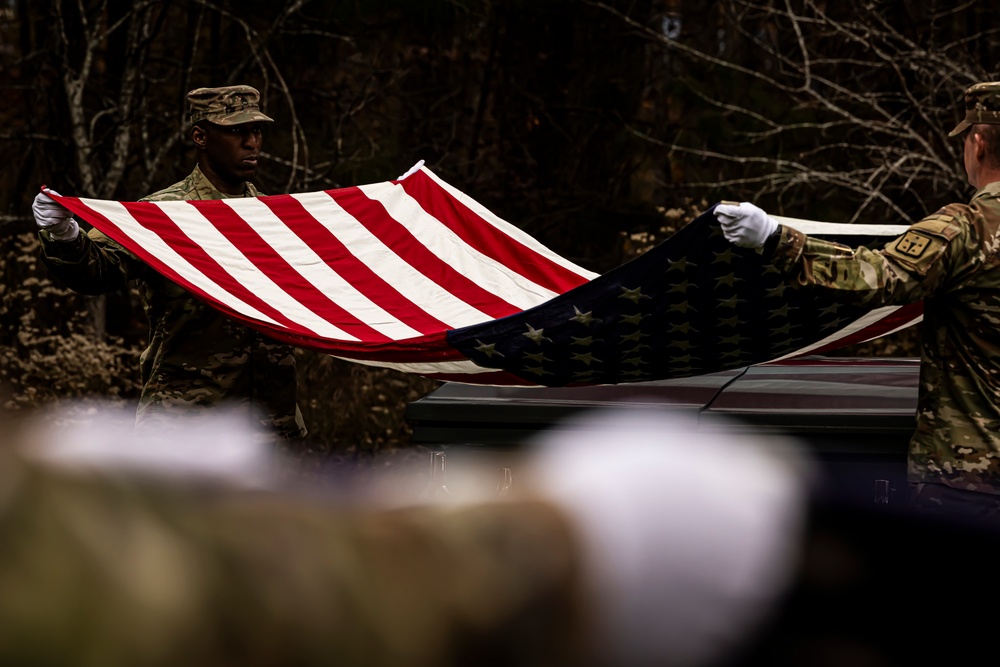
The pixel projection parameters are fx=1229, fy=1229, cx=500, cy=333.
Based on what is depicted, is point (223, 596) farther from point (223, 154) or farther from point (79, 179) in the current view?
point (79, 179)

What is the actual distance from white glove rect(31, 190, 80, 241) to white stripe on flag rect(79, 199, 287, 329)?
0.26 m

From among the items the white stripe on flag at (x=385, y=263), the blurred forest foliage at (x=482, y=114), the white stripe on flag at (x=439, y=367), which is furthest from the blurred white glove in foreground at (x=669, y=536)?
the blurred forest foliage at (x=482, y=114)

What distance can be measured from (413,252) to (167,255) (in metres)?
1.30

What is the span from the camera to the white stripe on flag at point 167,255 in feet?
13.6

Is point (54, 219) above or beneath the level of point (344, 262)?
above

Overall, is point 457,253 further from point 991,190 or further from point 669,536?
point 669,536

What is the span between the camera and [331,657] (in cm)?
71

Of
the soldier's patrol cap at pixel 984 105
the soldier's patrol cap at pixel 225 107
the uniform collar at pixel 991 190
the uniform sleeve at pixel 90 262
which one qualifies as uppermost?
the soldier's patrol cap at pixel 225 107

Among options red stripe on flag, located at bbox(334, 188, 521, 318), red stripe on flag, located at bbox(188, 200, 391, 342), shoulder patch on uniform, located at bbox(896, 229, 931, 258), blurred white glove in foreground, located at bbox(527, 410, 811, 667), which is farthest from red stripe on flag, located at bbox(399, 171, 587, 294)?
blurred white glove in foreground, located at bbox(527, 410, 811, 667)

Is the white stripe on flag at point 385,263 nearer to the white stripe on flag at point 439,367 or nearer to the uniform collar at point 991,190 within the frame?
the white stripe on flag at point 439,367

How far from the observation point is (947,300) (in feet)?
10.1

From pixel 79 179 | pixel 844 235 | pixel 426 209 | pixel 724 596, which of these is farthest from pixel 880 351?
pixel 724 596

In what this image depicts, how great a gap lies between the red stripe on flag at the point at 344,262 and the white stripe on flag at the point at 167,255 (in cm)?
70

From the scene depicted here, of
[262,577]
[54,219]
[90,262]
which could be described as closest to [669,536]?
[262,577]
